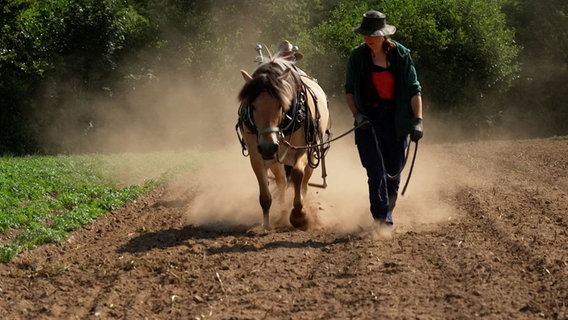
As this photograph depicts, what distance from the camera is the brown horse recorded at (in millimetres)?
9203

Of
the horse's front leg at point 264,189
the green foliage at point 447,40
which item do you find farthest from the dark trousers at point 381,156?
the green foliage at point 447,40

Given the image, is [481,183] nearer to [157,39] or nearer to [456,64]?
[456,64]

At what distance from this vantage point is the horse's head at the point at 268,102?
9039 mm

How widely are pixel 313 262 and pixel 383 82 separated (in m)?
2.47

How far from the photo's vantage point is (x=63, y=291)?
290 inches

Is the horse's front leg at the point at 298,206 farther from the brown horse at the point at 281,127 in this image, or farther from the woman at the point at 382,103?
the woman at the point at 382,103

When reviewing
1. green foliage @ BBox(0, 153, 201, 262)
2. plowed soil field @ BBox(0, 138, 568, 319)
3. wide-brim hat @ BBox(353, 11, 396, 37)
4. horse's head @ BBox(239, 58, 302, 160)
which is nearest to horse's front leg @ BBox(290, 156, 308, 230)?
plowed soil field @ BBox(0, 138, 568, 319)

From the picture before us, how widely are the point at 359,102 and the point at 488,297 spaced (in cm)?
357

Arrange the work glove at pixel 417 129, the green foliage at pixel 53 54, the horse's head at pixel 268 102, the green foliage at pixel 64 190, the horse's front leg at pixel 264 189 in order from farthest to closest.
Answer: the green foliage at pixel 53 54 < the green foliage at pixel 64 190 < the horse's front leg at pixel 264 189 < the work glove at pixel 417 129 < the horse's head at pixel 268 102

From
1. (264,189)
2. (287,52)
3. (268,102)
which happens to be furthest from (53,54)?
(268,102)

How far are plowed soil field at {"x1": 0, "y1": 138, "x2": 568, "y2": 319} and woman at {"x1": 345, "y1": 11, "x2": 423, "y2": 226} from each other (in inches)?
25.6

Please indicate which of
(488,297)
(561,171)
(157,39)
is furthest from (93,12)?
(488,297)

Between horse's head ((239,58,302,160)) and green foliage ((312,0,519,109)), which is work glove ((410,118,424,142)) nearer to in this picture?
horse's head ((239,58,302,160))

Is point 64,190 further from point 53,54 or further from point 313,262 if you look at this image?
point 53,54
